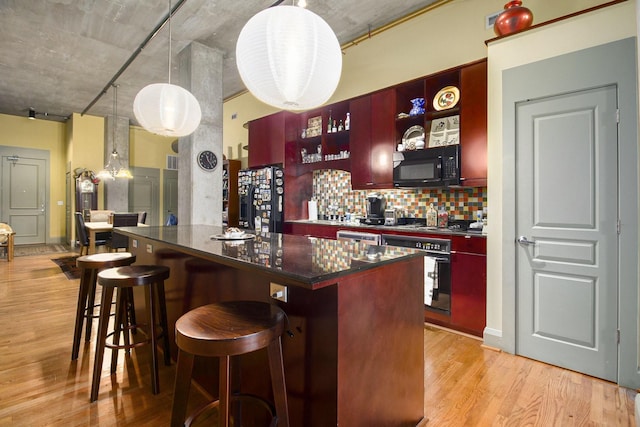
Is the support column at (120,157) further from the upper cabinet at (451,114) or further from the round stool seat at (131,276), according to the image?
the upper cabinet at (451,114)

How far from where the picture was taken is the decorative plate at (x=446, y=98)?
3410 mm

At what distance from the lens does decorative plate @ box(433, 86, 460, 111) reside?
11.2 ft

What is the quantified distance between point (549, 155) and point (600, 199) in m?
0.46

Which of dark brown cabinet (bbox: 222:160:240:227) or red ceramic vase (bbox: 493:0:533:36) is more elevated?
red ceramic vase (bbox: 493:0:533:36)

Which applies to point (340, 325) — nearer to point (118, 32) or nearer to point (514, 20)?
point (514, 20)

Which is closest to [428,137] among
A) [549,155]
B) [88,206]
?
[549,155]

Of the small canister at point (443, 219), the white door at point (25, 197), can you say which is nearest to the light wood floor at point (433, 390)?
the small canister at point (443, 219)

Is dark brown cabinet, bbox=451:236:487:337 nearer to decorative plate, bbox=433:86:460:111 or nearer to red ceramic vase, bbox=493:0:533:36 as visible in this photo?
decorative plate, bbox=433:86:460:111

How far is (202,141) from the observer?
4.56m

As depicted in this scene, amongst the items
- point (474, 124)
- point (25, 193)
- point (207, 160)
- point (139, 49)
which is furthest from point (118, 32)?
point (25, 193)

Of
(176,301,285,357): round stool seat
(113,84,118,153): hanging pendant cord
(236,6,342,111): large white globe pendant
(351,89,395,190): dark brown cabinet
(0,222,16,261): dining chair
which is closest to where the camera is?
(176,301,285,357): round stool seat

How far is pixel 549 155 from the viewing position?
2457mm

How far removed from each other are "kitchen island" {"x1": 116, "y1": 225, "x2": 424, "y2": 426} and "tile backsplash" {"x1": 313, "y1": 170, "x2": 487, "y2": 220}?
217 cm

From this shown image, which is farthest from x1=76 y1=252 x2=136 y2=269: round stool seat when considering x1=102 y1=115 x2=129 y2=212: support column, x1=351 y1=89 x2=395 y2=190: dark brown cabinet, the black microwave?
x1=102 y1=115 x2=129 y2=212: support column
